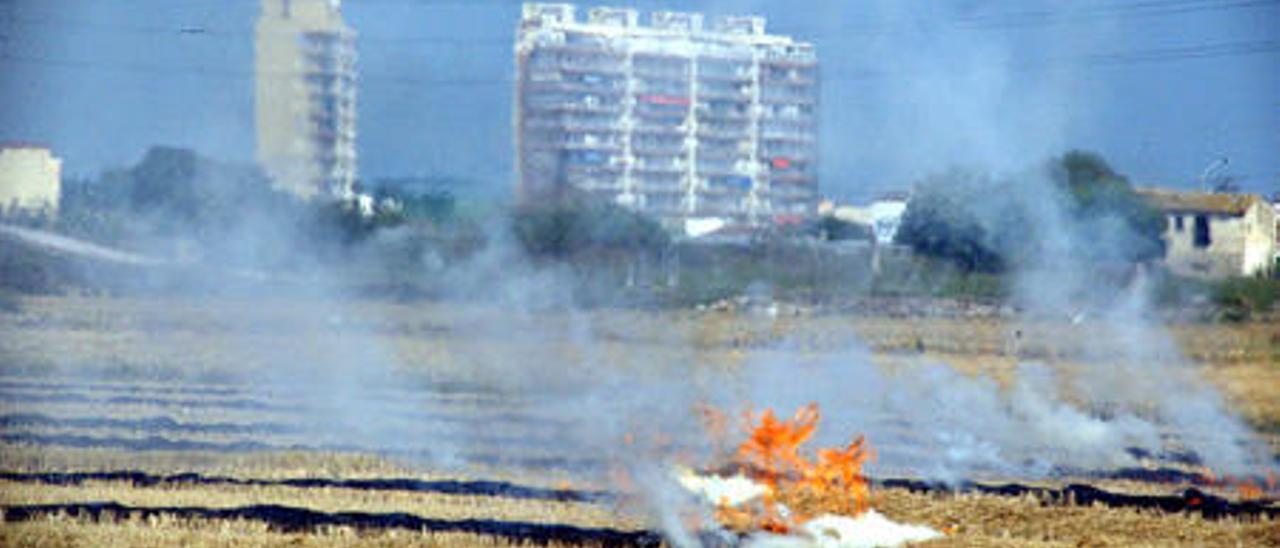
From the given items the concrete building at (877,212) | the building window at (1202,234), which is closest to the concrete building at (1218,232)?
the building window at (1202,234)

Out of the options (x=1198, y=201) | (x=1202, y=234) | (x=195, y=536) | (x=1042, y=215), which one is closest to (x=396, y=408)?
(x=195, y=536)

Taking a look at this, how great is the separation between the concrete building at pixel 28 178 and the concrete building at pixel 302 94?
3.49 metres

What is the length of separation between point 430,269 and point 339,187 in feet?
23.2

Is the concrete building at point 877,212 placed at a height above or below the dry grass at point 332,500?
above

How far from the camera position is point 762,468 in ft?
52.1

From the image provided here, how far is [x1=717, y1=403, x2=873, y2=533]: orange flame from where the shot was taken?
551 inches

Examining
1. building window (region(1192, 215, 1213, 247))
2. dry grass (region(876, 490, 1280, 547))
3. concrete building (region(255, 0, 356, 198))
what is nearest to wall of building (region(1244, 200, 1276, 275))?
building window (region(1192, 215, 1213, 247))

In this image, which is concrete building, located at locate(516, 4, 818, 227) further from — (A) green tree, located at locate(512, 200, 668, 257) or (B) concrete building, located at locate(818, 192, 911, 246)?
(B) concrete building, located at locate(818, 192, 911, 246)

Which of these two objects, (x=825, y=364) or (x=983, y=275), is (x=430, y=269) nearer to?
(x=825, y=364)

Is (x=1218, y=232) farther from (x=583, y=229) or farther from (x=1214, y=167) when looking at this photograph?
(x=583, y=229)

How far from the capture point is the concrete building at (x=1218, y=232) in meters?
26.1

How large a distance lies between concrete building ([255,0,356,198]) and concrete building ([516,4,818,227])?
465 cm

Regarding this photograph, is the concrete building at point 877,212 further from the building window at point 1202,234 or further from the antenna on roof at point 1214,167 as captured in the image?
the antenna on roof at point 1214,167

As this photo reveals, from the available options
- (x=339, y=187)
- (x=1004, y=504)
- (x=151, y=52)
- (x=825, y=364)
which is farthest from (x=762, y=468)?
(x=825, y=364)
